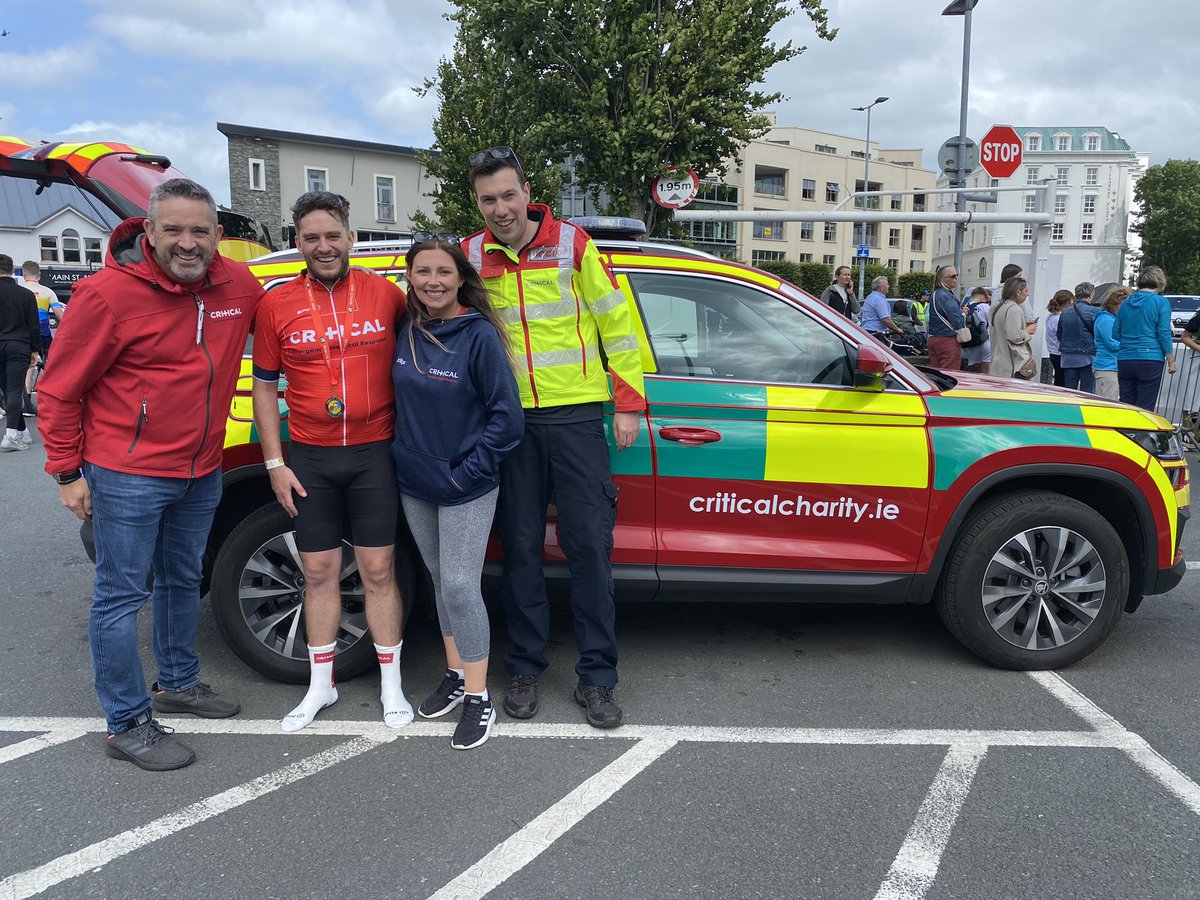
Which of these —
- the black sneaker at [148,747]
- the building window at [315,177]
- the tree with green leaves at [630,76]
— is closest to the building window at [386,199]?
the building window at [315,177]

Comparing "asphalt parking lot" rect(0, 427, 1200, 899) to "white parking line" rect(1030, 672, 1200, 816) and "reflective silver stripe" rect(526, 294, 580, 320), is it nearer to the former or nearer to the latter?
"white parking line" rect(1030, 672, 1200, 816)

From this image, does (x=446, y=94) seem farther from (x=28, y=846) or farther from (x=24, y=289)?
(x=28, y=846)

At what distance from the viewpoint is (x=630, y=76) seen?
14.3 m

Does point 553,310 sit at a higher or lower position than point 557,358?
higher

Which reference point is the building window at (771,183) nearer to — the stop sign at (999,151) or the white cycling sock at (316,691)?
the stop sign at (999,151)

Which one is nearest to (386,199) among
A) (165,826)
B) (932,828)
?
(165,826)

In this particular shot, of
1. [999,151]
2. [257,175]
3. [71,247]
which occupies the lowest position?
[999,151]

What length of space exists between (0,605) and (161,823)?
2519 mm

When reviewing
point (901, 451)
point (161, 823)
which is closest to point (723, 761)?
point (901, 451)

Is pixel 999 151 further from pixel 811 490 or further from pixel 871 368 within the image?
pixel 811 490

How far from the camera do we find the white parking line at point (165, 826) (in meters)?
2.27

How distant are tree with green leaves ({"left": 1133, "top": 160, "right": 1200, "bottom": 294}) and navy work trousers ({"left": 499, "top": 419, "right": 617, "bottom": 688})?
78.8 meters

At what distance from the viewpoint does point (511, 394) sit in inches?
113

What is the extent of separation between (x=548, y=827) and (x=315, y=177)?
43.4 m
